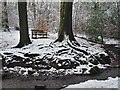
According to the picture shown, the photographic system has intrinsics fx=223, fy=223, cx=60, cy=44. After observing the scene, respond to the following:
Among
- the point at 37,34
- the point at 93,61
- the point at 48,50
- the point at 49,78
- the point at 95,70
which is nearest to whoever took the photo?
the point at 49,78

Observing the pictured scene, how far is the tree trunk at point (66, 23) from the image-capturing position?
661cm

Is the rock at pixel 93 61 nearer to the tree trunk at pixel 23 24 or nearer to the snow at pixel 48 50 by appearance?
the snow at pixel 48 50

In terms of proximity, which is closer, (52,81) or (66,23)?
(52,81)

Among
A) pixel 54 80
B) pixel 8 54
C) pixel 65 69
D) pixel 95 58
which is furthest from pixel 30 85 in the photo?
pixel 95 58

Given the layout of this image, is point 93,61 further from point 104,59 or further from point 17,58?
point 17,58

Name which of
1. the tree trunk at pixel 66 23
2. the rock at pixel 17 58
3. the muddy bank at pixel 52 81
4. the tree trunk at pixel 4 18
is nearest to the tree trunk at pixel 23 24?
the rock at pixel 17 58

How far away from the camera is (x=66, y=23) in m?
6.68

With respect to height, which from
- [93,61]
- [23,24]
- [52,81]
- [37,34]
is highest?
[23,24]

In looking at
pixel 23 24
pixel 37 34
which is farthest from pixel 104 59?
pixel 23 24

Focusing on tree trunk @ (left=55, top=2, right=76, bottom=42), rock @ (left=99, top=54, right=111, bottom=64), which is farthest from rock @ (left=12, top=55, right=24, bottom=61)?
rock @ (left=99, top=54, right=111, bottom=64)

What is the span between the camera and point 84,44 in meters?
6.81

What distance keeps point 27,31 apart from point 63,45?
3.95ft

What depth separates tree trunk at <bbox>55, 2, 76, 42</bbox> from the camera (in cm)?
661

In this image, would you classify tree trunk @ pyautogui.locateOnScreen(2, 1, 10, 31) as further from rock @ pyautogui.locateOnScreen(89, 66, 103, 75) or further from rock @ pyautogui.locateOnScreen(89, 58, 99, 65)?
rock @ pyautogui.locateOnScreen(89, 66, 103, 75)
